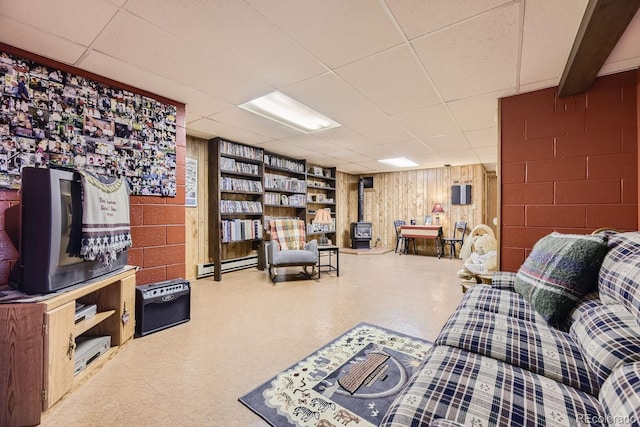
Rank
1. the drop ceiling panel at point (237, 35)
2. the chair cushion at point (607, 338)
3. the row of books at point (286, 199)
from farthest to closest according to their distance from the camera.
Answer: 1. the row of books at point (286, 199)
2. the drop ceiling panel at point (237, 35)
3. the chair cushion at point (607, 338)

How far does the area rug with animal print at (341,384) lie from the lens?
140 centimetres

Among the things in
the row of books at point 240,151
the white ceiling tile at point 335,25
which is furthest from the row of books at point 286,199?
the white ceiling tile at point 335,25

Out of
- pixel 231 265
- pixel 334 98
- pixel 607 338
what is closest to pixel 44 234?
pixel 334 98

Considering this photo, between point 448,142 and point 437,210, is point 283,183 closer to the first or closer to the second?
point 448,142

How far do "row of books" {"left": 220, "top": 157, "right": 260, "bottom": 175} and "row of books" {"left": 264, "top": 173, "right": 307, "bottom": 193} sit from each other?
1.10ft

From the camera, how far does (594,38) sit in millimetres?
1579

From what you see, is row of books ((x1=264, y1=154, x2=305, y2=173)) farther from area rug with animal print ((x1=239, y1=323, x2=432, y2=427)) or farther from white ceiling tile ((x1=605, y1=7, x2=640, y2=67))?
white ceiling tile ((x1=605, y1=7, x2=640, y2=67))

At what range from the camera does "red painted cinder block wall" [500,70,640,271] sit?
7.02ft

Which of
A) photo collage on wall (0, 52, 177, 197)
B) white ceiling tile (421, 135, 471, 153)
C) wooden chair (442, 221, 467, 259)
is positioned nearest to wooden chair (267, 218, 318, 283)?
photo collage on wall (0, 52, 177, 197)

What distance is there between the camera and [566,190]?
234 centimetres

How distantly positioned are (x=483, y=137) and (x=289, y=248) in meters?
3.51

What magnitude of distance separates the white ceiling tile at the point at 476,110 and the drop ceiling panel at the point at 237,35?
1.64 m

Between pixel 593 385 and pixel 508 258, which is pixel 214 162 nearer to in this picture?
pixel 508 258

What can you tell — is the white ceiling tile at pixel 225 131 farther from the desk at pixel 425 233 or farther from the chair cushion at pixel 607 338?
the desk at pixel 425 233
